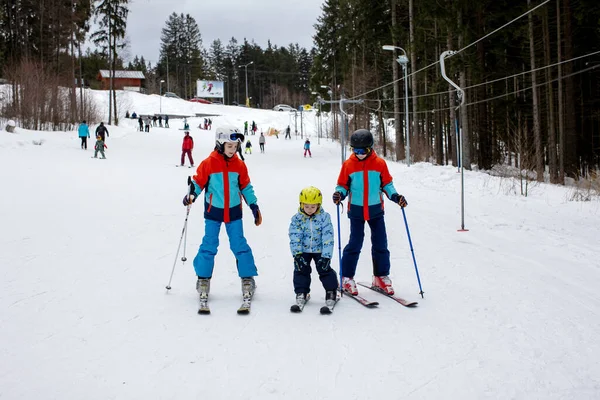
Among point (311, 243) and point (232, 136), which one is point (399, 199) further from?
point (232, 136)

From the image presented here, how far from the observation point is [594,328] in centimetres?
471

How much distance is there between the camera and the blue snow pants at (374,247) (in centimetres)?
578

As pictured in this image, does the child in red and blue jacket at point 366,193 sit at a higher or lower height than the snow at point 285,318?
higher

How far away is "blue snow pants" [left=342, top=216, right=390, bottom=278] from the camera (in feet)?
19.0

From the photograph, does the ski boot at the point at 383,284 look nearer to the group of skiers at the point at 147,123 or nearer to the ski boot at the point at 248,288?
the ski boot at the point at 248,288

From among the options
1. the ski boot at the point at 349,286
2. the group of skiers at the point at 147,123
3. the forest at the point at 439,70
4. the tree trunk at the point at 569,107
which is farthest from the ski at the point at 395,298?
the group of skiers at the point at 147,123

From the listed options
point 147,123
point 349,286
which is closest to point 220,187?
point 349,286

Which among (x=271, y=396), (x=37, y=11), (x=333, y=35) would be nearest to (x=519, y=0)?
(x=271, y=396)

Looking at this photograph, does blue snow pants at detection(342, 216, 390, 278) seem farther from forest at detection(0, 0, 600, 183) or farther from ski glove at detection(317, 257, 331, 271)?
forest at detection(0, 0, 600, 183)

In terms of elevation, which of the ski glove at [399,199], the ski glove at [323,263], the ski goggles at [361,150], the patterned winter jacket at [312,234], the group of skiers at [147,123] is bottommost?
the ski glove at [323,263]

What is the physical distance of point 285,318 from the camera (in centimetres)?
503

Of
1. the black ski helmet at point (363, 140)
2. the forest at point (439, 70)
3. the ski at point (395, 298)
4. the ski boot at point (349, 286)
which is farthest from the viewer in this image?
the forest at point (439, 70)

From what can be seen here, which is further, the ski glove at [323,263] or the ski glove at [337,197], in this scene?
the ski glove at [337,197]

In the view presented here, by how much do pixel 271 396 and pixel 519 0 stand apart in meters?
22.5
